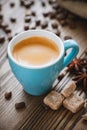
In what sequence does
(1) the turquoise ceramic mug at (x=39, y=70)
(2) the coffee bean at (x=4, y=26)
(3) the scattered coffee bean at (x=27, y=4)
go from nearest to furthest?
(1) the turquoise ceramic mug at (x=39, y=70) → (2) the coffee bean at (x=4, y=26) → (3) the scattered coffee bean at (x=27, y=4)

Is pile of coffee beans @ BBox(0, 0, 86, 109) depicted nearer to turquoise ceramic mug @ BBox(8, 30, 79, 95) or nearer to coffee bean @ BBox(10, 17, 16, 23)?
coffee bean @ BBox(10, 17, 16, 23)

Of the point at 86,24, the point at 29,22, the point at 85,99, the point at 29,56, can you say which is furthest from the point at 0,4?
the point at 85,99

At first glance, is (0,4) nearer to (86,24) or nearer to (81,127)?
(86,24)

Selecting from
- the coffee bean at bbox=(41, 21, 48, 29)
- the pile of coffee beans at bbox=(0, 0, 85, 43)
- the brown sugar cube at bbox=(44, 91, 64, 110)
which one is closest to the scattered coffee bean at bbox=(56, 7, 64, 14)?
the pile of coffee beans at bbox=(0, 0, 85, 43)

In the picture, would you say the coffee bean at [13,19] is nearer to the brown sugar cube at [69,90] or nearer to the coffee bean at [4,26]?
the coffee bean at [4,26]

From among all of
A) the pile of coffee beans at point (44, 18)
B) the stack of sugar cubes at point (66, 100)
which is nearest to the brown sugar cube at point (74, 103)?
the stack of sugar cubes at point (66, 100)

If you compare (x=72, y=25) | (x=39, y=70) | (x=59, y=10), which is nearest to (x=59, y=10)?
(x=59, y=10)
